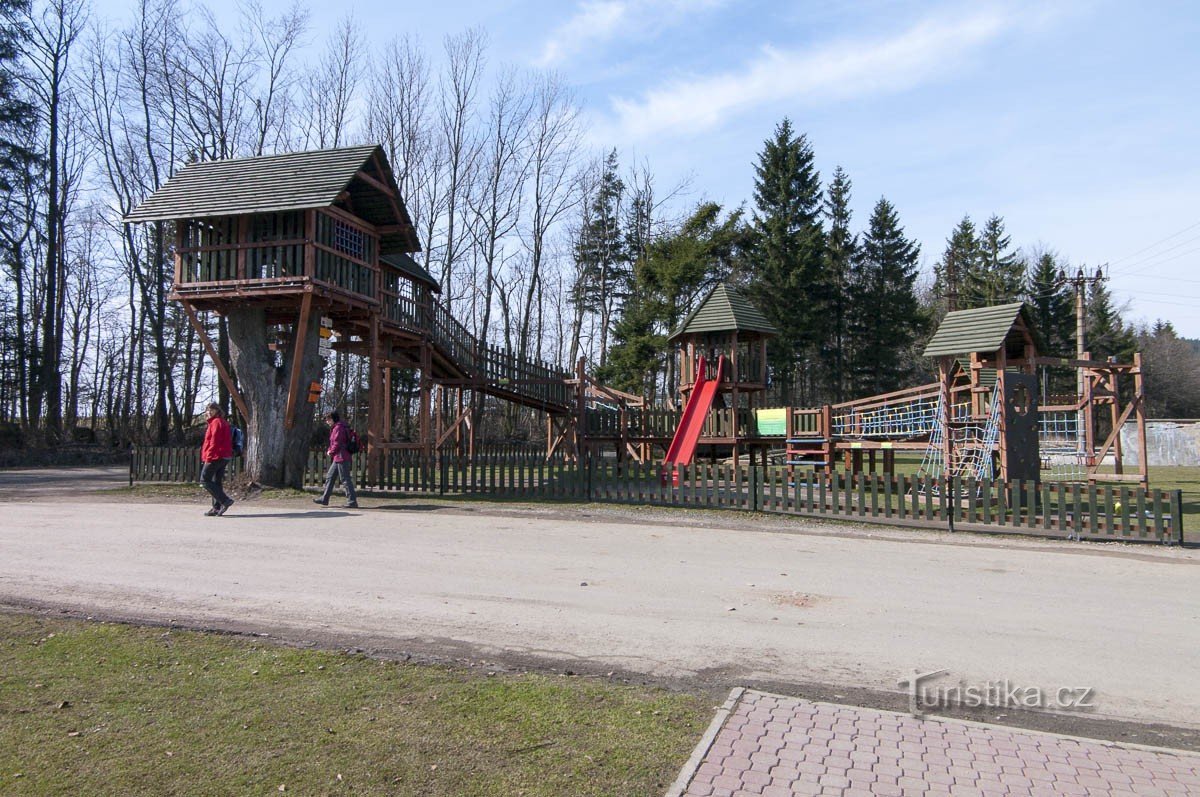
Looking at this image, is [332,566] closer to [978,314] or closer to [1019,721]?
[1019,721]

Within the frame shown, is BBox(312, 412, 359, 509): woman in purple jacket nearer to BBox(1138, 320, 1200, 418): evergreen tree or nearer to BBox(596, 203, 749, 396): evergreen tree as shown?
BBox(596, 203, 749, 396): evergreen tree

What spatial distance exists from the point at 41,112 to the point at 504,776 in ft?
147

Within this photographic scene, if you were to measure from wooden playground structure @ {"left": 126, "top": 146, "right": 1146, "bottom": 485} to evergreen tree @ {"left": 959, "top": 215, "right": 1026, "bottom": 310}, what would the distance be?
35531 mm

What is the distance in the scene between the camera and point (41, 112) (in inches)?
1442

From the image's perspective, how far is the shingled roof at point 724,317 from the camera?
26.8 meters

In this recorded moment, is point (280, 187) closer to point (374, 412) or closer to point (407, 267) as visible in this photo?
point (374, 412)

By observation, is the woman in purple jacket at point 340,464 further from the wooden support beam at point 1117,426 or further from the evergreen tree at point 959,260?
the evergreen tree at point 959,260

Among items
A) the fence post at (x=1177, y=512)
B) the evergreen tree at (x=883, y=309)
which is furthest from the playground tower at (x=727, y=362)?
the evergreen tree at (x=883, y=309)

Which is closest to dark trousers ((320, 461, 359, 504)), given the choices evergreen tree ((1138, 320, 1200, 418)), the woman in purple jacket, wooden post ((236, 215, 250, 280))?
the woman in purple jacket

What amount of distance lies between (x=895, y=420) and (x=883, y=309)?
106ft

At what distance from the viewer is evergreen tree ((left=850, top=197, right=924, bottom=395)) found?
5100cm

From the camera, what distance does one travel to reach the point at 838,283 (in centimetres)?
5272

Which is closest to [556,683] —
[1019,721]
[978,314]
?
[1019,721]

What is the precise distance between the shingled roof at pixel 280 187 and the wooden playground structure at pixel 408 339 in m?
0.05
